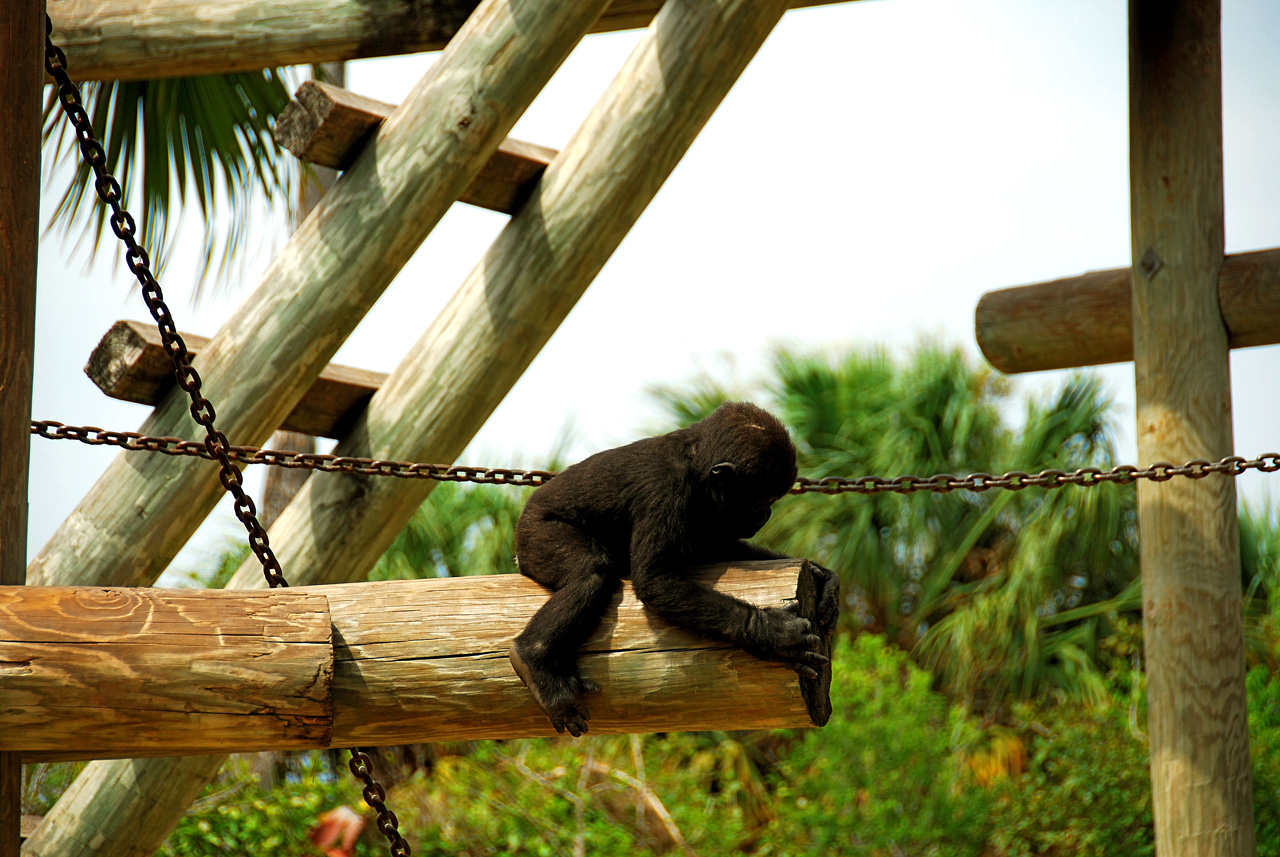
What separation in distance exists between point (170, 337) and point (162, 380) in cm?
55

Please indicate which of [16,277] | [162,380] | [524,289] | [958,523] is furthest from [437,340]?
[958,523]

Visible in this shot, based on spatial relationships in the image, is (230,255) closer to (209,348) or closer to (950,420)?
(209,348)

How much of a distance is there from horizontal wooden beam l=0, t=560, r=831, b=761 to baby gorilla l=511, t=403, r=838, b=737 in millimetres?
59

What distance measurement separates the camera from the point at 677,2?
3635mm

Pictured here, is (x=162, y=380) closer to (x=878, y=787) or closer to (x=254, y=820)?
(x=254, y=820)

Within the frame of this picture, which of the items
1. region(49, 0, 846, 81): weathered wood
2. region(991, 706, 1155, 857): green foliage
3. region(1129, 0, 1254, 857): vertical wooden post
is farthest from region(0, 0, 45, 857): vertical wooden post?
region(991, 706, 1155, 857): green foliage

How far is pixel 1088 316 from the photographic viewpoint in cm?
485

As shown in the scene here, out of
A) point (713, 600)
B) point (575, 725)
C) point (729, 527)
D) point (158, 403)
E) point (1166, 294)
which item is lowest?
point (575, 725)

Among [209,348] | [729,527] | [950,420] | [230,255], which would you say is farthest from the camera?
[950,420]

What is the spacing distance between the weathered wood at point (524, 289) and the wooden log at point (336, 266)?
26 centimetres

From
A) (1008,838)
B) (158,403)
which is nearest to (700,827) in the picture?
(1008,838)

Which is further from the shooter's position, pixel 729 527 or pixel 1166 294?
pixel 1166 294

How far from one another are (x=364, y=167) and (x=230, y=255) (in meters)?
4.42

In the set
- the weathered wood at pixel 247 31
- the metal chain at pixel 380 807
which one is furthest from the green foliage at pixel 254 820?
the weathered wood at pixel 247 31
